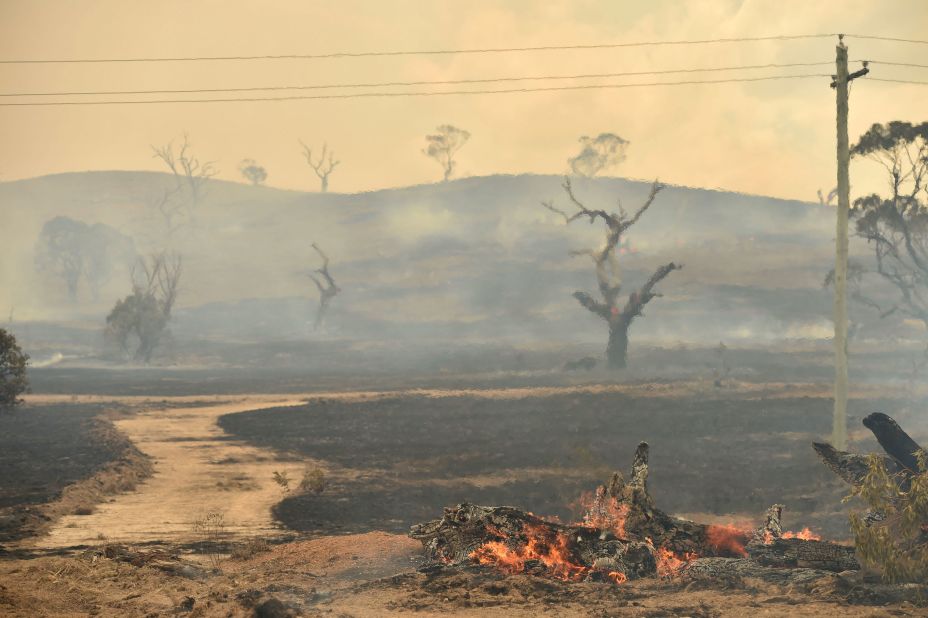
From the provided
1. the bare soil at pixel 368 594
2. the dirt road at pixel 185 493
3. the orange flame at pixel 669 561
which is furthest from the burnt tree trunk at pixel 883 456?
the dirt road at pixel 185 493

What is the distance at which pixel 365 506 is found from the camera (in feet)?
81.5

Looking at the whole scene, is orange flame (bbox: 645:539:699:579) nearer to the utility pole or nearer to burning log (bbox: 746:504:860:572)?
burning log (bbox: 746:504:860:572)

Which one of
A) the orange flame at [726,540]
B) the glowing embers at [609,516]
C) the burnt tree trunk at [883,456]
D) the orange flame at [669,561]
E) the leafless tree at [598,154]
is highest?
the leafless tree at [598,154]

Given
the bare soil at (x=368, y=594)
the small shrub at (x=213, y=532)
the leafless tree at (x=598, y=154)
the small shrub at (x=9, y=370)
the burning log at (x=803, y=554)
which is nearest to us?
the bare soil at (x=368, y=594)

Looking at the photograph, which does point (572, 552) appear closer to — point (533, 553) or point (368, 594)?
point (533, 553)

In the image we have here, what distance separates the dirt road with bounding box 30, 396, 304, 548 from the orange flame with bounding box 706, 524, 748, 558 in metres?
9.51

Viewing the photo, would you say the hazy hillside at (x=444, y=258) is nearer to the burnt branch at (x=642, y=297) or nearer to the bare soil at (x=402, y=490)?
the burnt branch at (x=642, y=297)

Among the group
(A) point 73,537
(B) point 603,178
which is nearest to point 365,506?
(A) point 73,537

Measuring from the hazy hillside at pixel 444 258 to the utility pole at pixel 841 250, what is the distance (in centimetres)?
6692

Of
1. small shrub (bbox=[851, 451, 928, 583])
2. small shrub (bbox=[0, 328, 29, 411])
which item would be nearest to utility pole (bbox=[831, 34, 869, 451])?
small shrub (bbox=[851, 451, 928, 583])

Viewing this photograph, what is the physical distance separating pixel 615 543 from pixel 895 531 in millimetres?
3904

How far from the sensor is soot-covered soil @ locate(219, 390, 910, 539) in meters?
24.8

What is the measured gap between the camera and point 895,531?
13.1 metres

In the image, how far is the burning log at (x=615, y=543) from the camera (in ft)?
46.9
